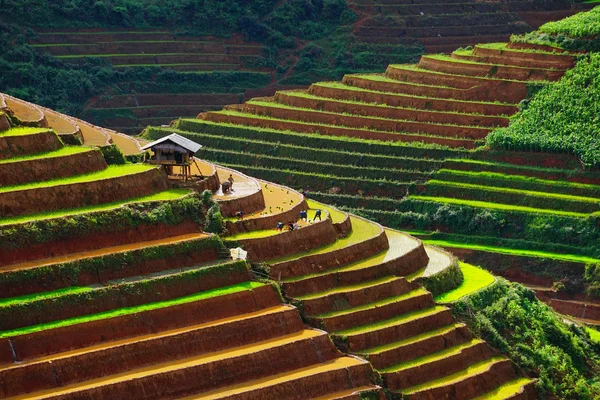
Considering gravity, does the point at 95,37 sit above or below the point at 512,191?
above

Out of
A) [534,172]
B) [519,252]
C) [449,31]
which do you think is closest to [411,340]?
[519,252]

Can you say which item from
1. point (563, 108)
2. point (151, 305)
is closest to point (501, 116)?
point (563, 108)

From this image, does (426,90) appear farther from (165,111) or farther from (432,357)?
(432,357)

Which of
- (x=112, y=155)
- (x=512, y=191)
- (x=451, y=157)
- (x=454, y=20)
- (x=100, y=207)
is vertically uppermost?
(x=112, y=155)

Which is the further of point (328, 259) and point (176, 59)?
point (176, 59)

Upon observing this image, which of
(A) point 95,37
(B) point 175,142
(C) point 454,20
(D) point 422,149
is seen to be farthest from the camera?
(C) point 454,20

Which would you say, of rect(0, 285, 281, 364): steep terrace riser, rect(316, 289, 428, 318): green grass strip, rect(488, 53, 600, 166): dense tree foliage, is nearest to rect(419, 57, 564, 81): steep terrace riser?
rect(488, 53, 600, 166): dense tree foliage

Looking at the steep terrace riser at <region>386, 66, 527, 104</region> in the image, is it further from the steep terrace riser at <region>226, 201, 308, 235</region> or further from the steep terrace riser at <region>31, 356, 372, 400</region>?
the steep terrace riser at <region>31, 356, 372, 400</region>
